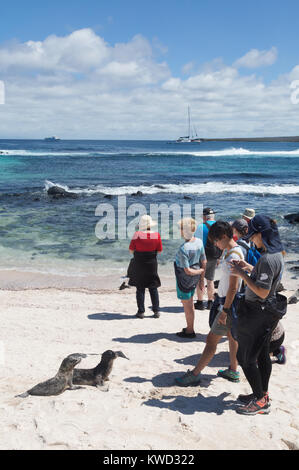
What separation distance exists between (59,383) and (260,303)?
2145mm

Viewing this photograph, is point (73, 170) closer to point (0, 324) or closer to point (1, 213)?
point (1, 213)

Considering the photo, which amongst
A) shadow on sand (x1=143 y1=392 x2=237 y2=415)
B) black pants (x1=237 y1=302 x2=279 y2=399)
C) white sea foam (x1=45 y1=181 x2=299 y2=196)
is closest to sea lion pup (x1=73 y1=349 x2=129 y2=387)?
shadow on sand (x1=143 y1=392 x2=237 y2=415)

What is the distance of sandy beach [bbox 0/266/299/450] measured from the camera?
3.17 m

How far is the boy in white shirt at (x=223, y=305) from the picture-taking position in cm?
354

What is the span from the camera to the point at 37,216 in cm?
1717

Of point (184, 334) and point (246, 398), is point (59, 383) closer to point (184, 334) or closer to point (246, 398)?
point (246, 398)

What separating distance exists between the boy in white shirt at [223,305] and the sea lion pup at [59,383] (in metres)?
1.12

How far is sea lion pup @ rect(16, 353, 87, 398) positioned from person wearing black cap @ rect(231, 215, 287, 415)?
1.77 meters

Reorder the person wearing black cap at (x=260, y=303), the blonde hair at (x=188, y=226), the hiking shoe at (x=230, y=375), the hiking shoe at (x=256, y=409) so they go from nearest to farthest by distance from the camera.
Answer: the person wearing black cap at (x=260, y=303)
the hiking shoe at (x=256, y=409)
the hiking shoe at (x=230, y=375)
the blonde hair at (x=188, y=226)

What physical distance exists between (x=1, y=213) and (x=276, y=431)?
1660cm

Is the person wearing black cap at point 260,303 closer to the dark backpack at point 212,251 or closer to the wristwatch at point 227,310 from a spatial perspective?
the wristwatch at point 227,310

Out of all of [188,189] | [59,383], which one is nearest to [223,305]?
[59,383]

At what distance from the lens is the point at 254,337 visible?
3.25m

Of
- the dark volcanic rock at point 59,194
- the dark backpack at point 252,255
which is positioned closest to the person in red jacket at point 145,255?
the dark backpack at point 252,255
